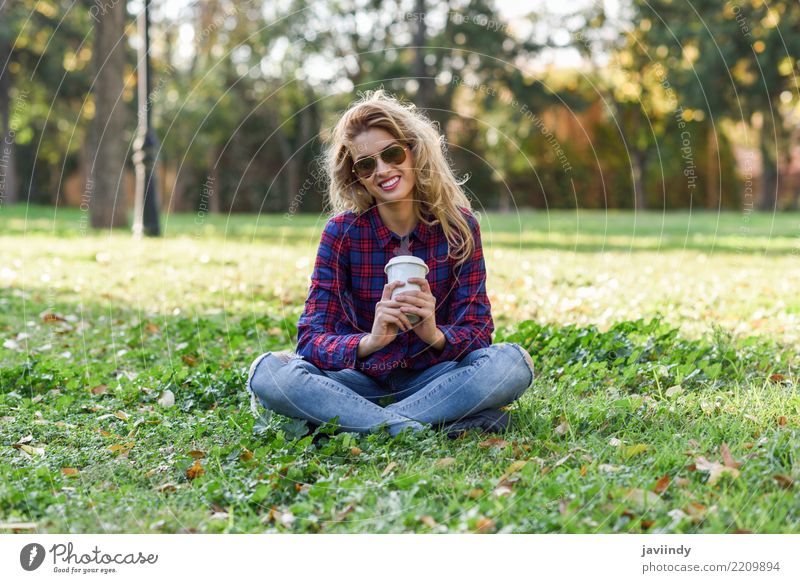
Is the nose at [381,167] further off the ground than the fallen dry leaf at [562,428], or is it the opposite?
the nose at [381,167]

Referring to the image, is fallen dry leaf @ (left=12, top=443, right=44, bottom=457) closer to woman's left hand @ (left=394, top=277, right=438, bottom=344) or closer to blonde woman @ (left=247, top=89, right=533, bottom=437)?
blonde woman @ (left=247, top=89, right=533, bottom=437)

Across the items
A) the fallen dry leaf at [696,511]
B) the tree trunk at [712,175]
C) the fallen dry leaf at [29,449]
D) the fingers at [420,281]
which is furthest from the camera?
the tree trunk at [712,175]

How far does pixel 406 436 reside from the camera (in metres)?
3.54

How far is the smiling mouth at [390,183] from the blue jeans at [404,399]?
34.4 inches

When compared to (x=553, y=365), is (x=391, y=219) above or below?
above

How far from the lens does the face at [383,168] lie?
387 centimetres

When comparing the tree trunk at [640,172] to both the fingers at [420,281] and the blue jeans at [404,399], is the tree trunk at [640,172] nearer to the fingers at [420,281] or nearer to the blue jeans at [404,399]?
the blue jeans at [404,399]

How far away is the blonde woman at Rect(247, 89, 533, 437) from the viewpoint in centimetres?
367

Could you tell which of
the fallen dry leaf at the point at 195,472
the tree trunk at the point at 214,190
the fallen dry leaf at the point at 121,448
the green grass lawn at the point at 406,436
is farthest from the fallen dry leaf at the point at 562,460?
the tree trunk at the point at 214,190

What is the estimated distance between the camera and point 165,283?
Answer: 8156 millimetres

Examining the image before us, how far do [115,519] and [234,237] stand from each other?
34.9 feet

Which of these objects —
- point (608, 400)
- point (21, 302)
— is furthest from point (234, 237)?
point (608, 400)
